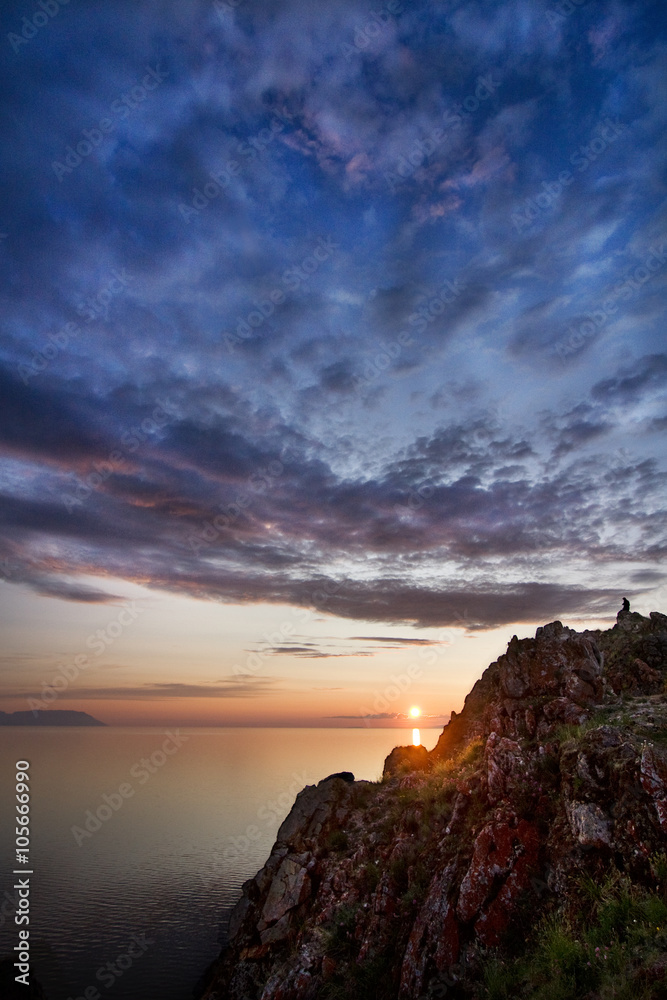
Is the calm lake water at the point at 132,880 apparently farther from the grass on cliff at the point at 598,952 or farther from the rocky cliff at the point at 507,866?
the grass on cliff at the point at 598,952

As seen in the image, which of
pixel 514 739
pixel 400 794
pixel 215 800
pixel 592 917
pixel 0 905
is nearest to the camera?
pixel 592 917

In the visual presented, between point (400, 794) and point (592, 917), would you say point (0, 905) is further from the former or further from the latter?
point (592, 917)

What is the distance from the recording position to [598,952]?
13.6m

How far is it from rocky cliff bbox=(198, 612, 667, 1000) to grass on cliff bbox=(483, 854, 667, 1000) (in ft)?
0.14

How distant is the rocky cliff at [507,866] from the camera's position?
14.7m

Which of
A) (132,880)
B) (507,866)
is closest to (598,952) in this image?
(507,866)

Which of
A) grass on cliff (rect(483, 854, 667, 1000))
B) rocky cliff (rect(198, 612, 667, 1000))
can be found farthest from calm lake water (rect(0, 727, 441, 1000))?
grass on cliff (rect(483, 854, 667, 1000))

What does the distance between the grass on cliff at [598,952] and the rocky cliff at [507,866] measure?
4 cm

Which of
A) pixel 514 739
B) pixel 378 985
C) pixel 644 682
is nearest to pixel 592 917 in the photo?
pixel 514 739

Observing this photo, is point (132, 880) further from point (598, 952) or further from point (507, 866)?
point (598, 952)

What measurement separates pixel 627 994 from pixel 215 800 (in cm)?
14280

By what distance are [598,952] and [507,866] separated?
452cm

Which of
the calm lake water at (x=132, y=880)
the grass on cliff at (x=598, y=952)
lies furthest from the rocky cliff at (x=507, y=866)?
the calm lake water at (x=132, y=880)

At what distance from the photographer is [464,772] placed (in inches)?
1018
